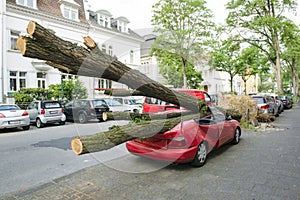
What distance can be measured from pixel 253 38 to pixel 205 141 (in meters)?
24.4

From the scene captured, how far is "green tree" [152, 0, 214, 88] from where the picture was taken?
2186cm

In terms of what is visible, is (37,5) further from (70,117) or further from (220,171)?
(220,171)

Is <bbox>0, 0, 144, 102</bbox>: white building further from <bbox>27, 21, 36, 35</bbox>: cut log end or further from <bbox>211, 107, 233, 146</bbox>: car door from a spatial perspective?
<bbox>27, 21, 36, 35</bbox>: cut log end

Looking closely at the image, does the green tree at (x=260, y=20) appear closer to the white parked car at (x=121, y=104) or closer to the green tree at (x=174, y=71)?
the green tree at (x=174, y=71)

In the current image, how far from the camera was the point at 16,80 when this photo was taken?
1933 centimetres

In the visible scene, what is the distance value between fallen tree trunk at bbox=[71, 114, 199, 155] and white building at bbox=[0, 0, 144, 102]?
11.1 meters

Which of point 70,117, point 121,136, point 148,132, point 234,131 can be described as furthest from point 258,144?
point 70,117

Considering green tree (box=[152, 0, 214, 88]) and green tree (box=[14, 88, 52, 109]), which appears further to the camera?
green tree (box=[152, 0, 214, 88])

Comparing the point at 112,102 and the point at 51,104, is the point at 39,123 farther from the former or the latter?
the point at 112,102

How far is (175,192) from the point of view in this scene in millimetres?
3740

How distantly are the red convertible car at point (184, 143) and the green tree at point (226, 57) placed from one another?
22.8 meters

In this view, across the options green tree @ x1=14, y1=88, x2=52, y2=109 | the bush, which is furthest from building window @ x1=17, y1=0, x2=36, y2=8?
the bush

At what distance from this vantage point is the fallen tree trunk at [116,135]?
315 cm

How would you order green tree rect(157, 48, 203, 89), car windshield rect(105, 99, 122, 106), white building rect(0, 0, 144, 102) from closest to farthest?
1. car windshield rect(105, 99, 122, 106)
2. white building rect(0, 0, 144, 102)
3. green tree rect(157, 48, 203, 89)
